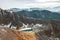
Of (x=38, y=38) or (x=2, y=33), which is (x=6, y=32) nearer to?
(x=2, y=33)

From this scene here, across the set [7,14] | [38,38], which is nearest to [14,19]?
[7,14]

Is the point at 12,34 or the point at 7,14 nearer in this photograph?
the point at 12,34

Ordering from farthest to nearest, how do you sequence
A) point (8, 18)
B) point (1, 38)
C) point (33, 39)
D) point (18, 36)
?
point (8, 18)
point (33, 39)
point (18, 36)
point (1, 38)

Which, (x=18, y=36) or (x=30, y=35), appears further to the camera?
(x=30, y=35)

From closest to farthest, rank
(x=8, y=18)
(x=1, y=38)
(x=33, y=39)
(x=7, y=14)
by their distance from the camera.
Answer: (x=1, y=38) < (x=33, y=39) < (x=8, y=18) < (x=7, y=14)

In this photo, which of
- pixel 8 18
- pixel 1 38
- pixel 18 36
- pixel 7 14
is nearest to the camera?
pixel 1 38

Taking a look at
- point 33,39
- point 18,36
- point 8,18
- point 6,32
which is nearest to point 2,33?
point 6,32

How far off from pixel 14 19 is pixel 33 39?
3544 inches

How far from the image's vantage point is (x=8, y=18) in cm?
9706

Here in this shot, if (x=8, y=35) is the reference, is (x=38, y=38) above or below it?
below

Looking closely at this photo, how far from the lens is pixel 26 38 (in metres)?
12.8

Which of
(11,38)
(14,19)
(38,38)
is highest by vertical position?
(11,38)

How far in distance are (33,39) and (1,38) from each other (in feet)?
8.69

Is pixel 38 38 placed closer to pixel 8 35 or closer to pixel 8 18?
pixel 8 35
